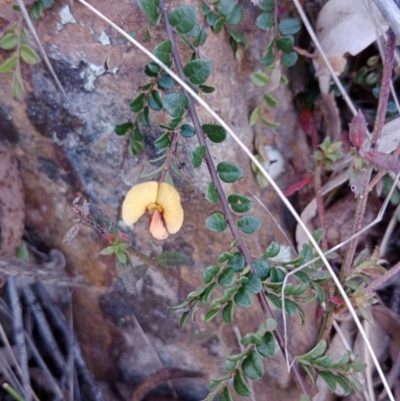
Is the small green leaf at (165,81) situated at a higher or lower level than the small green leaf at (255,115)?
higher

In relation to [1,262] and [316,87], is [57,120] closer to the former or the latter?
[1,262]

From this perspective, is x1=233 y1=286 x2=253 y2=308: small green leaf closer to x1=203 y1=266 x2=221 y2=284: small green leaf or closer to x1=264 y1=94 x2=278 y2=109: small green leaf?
x1=203 y1=266 x2=221 y2=284: small green leaf

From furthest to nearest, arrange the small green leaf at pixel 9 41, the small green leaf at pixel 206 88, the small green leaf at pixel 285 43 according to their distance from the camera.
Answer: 1. the small green leaf at pixel 285 43
2. the small green leaf at pixel 9 41
3. the small green leaf at pixel 206 88

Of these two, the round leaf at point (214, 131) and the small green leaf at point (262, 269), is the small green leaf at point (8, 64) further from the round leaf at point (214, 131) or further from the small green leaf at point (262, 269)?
the small green leaf at point (262, 269)

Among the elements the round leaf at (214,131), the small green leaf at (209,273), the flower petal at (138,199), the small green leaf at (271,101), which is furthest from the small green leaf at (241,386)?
the small green leaf at (271,101)

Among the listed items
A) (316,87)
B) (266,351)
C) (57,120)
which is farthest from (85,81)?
(266,351)

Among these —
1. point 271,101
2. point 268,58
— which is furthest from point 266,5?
point 271,101


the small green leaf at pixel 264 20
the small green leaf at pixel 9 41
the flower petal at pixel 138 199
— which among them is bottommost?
the flower petal at pixel 138 199
